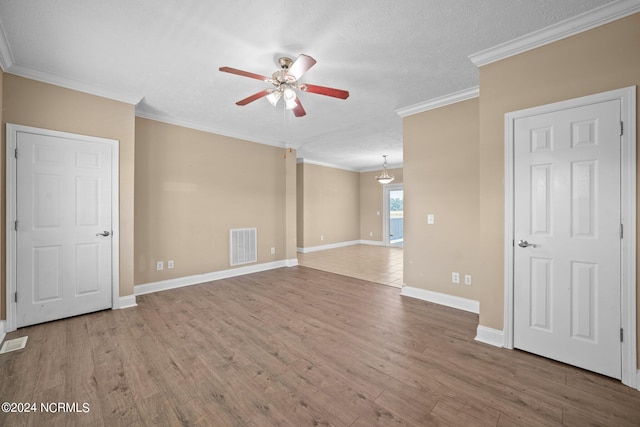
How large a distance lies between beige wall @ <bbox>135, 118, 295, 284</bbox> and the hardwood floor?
1.27 m

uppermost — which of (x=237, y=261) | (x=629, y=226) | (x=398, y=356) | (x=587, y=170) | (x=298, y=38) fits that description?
(x=298, y=38)

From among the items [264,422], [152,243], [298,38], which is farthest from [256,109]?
[264,422]

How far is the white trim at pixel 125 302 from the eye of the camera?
129 inches

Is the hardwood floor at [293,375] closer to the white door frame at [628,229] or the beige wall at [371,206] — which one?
the white door frame at [628,229]

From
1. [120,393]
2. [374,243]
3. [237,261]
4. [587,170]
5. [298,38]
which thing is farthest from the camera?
[374,243]

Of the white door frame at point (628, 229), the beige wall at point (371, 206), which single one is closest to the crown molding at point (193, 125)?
the beige wall at point (371, 206)

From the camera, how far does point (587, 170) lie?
2.01m

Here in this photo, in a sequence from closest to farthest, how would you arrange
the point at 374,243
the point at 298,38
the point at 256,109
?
1. the point at 298,38
2. the point at 256,109
3. the point at 374,243

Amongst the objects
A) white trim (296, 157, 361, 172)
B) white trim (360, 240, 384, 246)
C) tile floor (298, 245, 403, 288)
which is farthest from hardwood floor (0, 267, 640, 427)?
white trim (360, 240, 384, 246)

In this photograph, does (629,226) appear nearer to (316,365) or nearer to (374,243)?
(316,365)

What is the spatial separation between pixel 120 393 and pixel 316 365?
4.56ft

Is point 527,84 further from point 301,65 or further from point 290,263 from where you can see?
point 290,263

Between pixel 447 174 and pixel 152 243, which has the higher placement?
pixel 447 174

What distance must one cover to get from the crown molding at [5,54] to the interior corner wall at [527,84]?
4.31 metres
